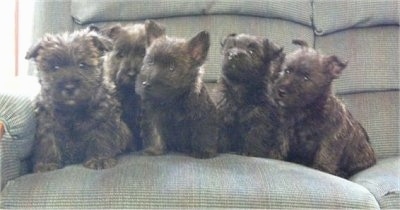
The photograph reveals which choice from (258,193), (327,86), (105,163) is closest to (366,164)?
(327,86)

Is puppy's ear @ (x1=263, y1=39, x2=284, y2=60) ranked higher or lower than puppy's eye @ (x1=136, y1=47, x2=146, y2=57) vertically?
higher

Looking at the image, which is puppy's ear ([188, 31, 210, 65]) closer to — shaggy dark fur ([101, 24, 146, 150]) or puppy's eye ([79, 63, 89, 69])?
shaggy dark fur ([101, 24, 146, 150])

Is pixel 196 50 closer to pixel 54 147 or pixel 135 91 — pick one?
pixel 135 91

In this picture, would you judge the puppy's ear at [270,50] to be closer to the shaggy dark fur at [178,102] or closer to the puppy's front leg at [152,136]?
the shaggy dark fur at [178,102]

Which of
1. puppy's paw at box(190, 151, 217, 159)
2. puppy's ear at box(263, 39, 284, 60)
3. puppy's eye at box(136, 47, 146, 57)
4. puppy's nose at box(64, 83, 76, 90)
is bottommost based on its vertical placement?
puppy's paw at box(190, 151, 217, 159)

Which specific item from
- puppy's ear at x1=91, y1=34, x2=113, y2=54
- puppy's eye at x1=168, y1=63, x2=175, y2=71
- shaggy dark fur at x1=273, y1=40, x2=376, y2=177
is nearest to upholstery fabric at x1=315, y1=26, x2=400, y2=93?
shaggy dark fur at x1=273, y1=40, x2=376, y2=177

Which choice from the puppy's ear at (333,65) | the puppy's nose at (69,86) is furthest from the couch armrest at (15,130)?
the puppy's ear at (333,65)

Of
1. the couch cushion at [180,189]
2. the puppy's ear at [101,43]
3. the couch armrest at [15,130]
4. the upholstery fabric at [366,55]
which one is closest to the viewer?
the couch cushion at [180,189]
